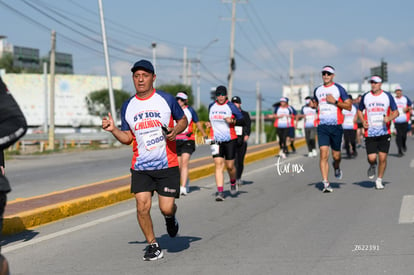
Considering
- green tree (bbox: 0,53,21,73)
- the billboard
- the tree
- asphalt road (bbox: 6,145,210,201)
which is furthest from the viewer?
green tree (bbox: 0,53,21,73)

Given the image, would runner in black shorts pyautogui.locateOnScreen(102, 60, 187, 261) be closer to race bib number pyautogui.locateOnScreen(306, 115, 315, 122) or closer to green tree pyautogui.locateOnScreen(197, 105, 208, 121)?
race bib number pyautogui.locateOnScreen(306, 115, 315, 122)

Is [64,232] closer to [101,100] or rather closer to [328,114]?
[328,114]

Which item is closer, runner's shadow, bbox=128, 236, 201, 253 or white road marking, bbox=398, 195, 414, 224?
runner's shadow, bbox=128, 236, 201, 253

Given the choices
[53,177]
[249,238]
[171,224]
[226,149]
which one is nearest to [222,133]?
[226,149]

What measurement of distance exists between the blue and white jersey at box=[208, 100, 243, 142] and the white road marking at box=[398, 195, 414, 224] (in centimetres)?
294

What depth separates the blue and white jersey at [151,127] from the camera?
639cm

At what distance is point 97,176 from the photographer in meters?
17.1

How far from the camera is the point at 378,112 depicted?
39.3 ft

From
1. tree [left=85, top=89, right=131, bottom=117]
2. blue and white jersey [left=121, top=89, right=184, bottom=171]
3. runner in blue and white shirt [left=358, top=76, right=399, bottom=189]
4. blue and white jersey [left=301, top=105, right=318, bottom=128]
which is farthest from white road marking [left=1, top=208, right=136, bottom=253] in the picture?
tree [left=85, top=89, right=131, bottom=117]

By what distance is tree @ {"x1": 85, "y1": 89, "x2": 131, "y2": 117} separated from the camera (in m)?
91.1

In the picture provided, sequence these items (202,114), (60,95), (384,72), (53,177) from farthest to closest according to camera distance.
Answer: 1. (384,72)
2. (60,95)
3. (202,114)
4. (53,177)

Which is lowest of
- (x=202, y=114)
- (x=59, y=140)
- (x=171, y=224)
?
(x=59, y=140)

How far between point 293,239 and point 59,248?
2460 mm

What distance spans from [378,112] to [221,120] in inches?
116
